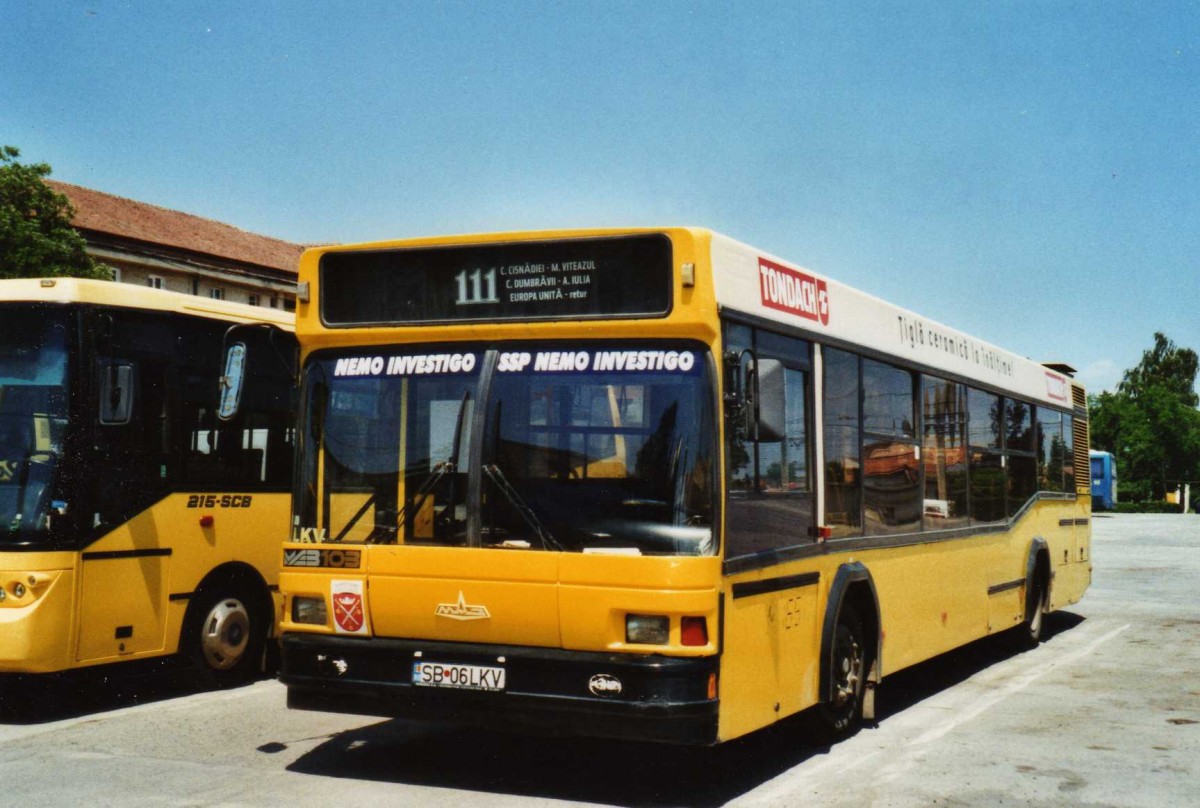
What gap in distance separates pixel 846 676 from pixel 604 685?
8.64ft

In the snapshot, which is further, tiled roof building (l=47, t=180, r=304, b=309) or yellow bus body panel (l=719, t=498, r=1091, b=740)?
tiled roof building (l=47, t=180, r=304, b=309)

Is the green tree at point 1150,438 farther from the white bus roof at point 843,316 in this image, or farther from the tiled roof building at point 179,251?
the white bus roof at point 843,316

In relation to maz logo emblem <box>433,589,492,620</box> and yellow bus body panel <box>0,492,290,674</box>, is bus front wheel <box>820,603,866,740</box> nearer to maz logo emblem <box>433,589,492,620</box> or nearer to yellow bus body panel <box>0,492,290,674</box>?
maz logo emblem <box>433,589,492,620</box>

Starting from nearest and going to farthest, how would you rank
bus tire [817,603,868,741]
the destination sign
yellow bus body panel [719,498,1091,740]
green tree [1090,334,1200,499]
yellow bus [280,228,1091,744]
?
yellow bus [280,228,1091,744]
the destination sign
yellow bus body panel [719,498,1091,740]
bus tire [817,603,868,741]
green tree [1090,334,1200,499]

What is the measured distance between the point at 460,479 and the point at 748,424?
4.90ft

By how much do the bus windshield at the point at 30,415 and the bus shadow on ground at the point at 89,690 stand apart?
1.37m

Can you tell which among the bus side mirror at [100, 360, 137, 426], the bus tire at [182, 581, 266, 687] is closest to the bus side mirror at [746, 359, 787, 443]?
the bus side mirror at [100, 360, 137, 426]

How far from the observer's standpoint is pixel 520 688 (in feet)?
21.3

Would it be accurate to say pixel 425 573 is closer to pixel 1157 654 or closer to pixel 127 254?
pixel 1157 654

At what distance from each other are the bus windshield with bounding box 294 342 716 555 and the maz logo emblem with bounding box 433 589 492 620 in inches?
12.4

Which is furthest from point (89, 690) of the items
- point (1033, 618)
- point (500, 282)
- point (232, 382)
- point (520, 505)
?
point (1033, 618)

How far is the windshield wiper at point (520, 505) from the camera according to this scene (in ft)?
21.3

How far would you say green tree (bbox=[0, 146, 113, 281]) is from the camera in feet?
118

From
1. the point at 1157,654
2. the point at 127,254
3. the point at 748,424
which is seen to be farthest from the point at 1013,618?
the point at 127,254
